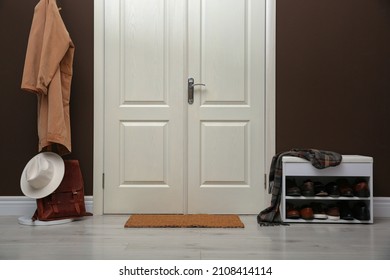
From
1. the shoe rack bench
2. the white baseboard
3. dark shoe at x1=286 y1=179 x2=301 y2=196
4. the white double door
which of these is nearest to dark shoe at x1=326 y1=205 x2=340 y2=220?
the shoe rack bench

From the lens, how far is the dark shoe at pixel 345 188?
10.5ft

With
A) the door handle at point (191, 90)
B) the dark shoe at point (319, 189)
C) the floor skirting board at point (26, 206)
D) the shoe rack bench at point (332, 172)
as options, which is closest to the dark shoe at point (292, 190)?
the shoe rack bench at point (332, 172)

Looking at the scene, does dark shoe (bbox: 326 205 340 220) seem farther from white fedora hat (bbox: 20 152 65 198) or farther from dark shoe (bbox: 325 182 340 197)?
white fedora hat (bbox: 20 152 65 198)

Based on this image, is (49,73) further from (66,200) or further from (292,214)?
(292,214)

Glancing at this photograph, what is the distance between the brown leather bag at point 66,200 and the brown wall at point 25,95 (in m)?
0.25

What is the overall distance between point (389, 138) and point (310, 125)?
59cm

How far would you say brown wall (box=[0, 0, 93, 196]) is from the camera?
3.55 metres

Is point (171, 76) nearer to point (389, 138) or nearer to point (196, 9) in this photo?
point (196, 9)

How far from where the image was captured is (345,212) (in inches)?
128

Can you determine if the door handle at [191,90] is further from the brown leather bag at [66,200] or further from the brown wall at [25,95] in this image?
the brown leather bag at [66,200]

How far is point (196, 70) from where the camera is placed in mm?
3613

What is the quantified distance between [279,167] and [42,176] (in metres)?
1.59

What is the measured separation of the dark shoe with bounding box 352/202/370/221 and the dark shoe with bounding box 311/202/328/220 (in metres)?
0.22

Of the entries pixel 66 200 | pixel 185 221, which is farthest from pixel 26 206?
pixel 185 221
